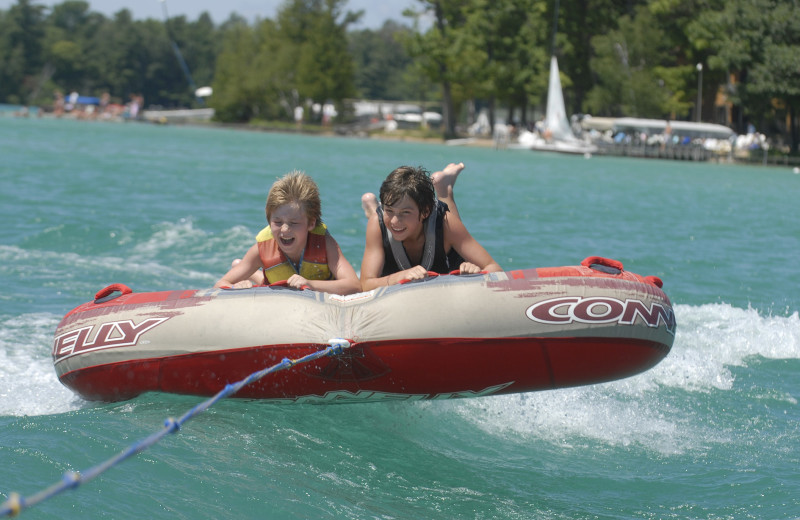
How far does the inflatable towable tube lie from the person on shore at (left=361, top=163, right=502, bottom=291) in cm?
36

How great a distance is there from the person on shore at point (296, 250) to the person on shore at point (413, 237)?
0.57 feet

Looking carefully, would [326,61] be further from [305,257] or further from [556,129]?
[305,257]

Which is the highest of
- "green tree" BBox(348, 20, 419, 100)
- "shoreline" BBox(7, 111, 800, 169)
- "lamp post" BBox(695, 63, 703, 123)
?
"green tree" BBox(348, 20, 419, 100)

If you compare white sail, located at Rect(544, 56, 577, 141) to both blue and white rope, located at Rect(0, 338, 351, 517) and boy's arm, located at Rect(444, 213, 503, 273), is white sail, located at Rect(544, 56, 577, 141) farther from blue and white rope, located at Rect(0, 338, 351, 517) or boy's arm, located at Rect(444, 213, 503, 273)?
blue and white rope, located at Rect(0, 338, 351, 517)

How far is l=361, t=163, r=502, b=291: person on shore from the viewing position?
5.23 metres

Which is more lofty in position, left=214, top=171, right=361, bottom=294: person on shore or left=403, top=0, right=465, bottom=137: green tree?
left=403, top=0, right=465, bottom=137: green tree

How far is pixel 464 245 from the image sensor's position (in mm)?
5652

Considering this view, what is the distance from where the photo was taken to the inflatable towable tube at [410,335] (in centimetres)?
501

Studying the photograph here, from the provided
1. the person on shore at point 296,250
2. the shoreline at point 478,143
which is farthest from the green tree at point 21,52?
the person on shore at point 296,250

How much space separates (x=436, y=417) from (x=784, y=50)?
34.8 metres

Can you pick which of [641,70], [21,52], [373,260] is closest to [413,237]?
[373,260]

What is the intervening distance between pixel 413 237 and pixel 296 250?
2.21 ft

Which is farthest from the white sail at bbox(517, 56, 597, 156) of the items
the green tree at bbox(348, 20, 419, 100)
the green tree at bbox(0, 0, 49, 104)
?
the green tree at bbox(0, 0, 49, 104)

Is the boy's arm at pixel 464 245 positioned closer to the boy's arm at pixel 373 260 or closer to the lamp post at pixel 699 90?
the boy's arm at pixel 373 260
